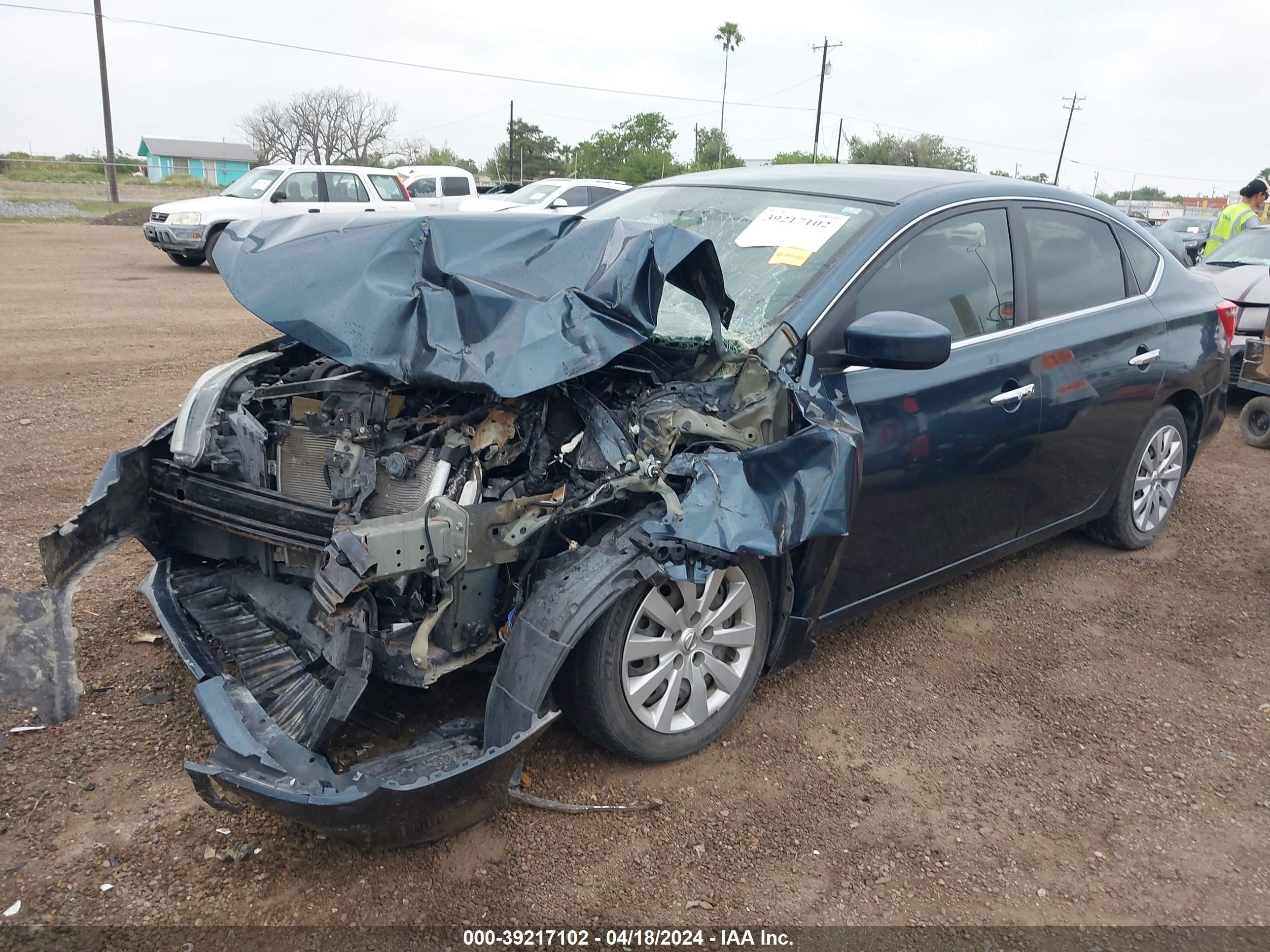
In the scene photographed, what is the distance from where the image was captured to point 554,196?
16781mm

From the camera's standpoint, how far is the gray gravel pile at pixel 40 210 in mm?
25266

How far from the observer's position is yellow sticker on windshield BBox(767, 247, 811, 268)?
325 centimetres

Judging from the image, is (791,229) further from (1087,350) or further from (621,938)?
(621,938)

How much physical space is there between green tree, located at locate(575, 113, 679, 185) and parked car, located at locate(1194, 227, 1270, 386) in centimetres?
4410

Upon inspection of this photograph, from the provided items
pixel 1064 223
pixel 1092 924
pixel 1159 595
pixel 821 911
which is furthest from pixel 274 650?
pixel 1159 595

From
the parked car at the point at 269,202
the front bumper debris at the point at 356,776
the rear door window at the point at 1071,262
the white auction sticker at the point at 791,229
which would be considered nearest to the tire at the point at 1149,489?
the rear door window at the point at 1071,262

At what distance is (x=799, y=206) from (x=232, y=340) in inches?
295

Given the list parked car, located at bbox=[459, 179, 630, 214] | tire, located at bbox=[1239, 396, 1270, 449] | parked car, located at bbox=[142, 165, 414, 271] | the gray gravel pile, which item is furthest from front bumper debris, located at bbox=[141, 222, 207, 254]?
tire, located at bbox=[1239, 396, 1270, 449]

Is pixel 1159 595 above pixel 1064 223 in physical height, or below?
below

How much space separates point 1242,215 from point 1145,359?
721cm

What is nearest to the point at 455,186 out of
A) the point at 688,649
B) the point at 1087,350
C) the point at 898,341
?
the point at 1087,350

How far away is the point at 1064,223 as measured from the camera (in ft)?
13.0

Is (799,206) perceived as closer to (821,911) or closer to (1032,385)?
(1032,385)

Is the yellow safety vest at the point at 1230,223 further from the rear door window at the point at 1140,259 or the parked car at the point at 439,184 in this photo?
the parked car at the point at 439,184
